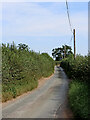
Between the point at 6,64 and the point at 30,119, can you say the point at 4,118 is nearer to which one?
the point at 30,119

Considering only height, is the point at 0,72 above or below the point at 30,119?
above

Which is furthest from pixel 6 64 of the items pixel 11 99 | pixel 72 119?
pixel 72 119

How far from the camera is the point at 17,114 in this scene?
799 centimetres

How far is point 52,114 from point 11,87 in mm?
4648

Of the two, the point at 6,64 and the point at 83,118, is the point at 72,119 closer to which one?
the point at 83,118

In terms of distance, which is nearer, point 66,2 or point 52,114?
point 52,114

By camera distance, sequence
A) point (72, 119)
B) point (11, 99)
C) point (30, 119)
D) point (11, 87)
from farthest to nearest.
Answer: point (11, 87), point (11, 99), point (30, 119), point (72, 119)

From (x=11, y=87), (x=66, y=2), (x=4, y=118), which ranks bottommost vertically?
(x=4, y=118)

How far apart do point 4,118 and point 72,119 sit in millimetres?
2788

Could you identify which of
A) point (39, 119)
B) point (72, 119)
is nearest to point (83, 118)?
point (72, 119)

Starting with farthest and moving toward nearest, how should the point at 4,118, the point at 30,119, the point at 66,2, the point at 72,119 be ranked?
the point at 66,2
the point at 4,118
the point at 30,119
the point at 72,119

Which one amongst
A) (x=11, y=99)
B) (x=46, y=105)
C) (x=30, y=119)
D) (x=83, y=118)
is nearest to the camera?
(x=83, y=118)

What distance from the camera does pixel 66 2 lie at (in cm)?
1302

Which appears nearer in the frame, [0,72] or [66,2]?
[0,72]
